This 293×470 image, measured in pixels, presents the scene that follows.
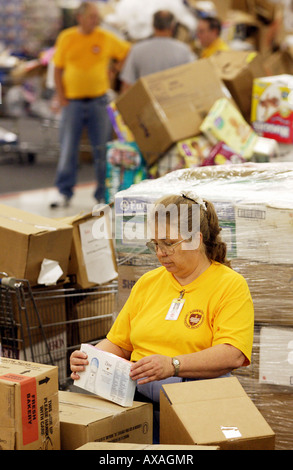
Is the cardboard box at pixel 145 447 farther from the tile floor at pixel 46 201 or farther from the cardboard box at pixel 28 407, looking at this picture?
the tile floor at pixel 46 201

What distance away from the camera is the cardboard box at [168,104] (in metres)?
5.19

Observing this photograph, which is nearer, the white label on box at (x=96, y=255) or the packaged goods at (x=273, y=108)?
the white label on box at (x=96, y=255)

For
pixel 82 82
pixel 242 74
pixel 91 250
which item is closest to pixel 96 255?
pixel 91 250

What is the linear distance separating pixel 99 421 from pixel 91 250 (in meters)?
1.71

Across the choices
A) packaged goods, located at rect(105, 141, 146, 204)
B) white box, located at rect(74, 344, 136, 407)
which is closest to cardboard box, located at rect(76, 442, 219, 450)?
white box, located at rect(74, 344, 136, 407)

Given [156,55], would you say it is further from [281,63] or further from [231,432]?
[231,432]

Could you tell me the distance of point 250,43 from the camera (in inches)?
498

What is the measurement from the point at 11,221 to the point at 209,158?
1718 millimetres

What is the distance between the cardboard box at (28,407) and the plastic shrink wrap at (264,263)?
111 cm

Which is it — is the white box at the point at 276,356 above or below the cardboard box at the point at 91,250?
below

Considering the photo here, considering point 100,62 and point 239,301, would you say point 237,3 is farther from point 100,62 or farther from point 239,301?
point 239,301

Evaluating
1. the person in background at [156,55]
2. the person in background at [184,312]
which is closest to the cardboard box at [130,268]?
the person in background at [184,312]

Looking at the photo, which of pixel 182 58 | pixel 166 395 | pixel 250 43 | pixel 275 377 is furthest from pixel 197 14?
pixel 166 395

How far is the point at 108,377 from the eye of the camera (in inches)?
105
